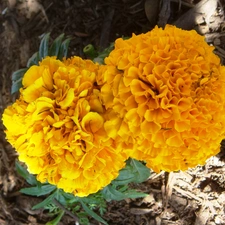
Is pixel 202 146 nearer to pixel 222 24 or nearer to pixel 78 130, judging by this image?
pixel 78 130

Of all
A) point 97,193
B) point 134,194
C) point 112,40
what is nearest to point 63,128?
point 97,193

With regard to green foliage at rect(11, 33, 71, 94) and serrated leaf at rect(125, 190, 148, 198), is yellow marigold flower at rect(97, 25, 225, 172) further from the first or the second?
serrated leaf at rect(125, 190, 148, 198)

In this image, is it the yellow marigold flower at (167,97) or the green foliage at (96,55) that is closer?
the yellow marigold flower at (167,97)

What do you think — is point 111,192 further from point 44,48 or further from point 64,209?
point 44,48

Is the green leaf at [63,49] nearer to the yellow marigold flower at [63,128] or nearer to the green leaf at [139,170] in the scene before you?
the yellow marigold flower at [63,128]

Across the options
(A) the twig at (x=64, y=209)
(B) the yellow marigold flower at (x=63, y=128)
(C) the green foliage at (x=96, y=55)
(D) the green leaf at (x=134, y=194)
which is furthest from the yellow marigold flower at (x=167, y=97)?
(A) the twig at (x=64, y=209)

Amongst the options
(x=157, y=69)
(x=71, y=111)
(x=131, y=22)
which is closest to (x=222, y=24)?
(x=131, y=22)
